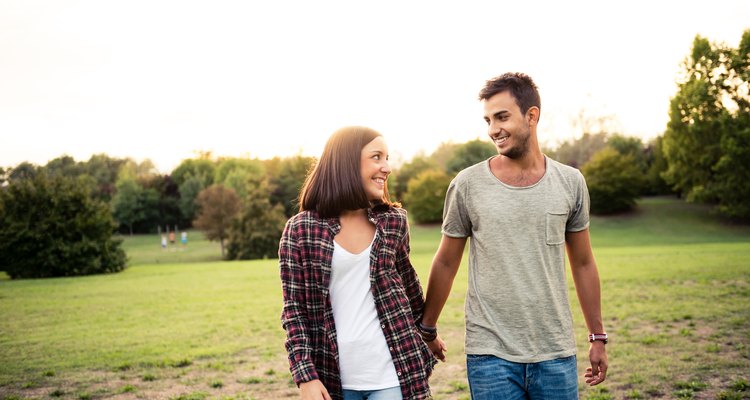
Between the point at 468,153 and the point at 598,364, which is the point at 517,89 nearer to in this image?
the point at 598,364

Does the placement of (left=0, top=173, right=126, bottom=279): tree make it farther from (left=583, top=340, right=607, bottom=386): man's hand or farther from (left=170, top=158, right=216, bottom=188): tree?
(left=170, top=158, right=216, bottom=188): tree

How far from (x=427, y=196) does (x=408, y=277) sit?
175 ft

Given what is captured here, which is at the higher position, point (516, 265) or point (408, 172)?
point (408, 172)

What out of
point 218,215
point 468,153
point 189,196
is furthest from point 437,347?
point 189,196

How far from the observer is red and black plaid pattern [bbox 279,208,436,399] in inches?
117

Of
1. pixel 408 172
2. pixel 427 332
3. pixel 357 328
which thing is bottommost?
pixel 427 332

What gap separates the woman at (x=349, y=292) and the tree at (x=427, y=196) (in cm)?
5286

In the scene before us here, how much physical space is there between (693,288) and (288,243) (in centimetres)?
1449

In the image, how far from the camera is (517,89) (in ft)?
10.7

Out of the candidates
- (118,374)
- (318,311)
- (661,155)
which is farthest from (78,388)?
(661,155)

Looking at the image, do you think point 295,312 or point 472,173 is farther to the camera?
point 472,173

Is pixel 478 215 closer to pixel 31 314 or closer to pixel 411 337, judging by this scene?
pixel 411 337

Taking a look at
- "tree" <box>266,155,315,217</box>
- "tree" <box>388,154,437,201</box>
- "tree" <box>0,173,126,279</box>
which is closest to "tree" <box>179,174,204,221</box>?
"tree" <box>266,155,315,217</box>

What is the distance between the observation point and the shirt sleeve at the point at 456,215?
10.6 ft
